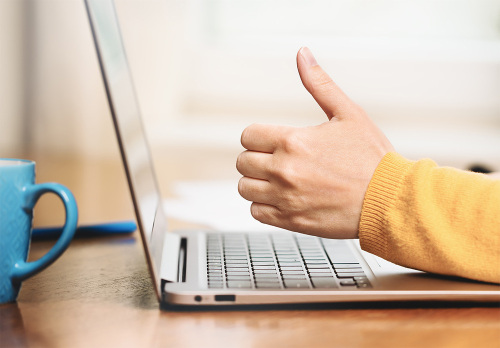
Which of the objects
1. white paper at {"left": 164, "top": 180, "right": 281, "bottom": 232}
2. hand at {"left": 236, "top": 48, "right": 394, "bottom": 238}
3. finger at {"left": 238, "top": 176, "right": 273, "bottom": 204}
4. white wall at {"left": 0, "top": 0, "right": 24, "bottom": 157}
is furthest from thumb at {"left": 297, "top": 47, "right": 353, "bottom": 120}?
white wall at {"left": 0, "top": 0, "right": 24, "bottom": 157}

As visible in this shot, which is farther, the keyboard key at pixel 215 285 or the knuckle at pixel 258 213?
the knuckle at pixel 258 213

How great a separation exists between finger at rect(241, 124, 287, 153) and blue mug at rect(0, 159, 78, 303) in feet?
0.61

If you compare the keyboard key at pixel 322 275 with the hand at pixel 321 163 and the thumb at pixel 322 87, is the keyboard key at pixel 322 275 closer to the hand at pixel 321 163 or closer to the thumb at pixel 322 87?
the hand at pixel 321 163

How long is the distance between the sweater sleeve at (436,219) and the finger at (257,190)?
10 centimetres

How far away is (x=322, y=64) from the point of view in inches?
52.6

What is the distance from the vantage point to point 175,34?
1.24 meters

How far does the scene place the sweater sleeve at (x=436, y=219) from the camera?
492 mm

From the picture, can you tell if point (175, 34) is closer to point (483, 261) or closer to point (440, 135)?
point (440, 135)

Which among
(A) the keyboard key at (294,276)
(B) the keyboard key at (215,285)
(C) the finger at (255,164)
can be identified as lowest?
(A) the keyboard key at (294,276)

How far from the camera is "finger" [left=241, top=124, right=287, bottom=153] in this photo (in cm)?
55

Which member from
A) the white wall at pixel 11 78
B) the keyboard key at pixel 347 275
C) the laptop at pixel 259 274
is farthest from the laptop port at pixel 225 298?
the white wall at pixel 11 78

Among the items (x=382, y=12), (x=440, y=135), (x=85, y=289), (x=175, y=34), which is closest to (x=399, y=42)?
(x=382, y=12)

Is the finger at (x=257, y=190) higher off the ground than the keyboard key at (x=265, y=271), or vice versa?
the finger at (x=257, y=190)

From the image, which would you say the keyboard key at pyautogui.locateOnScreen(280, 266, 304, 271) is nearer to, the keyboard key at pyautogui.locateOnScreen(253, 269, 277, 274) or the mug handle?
the keyboard key at pyautogui.locateOnScreen(253, 269, 277, 274)
